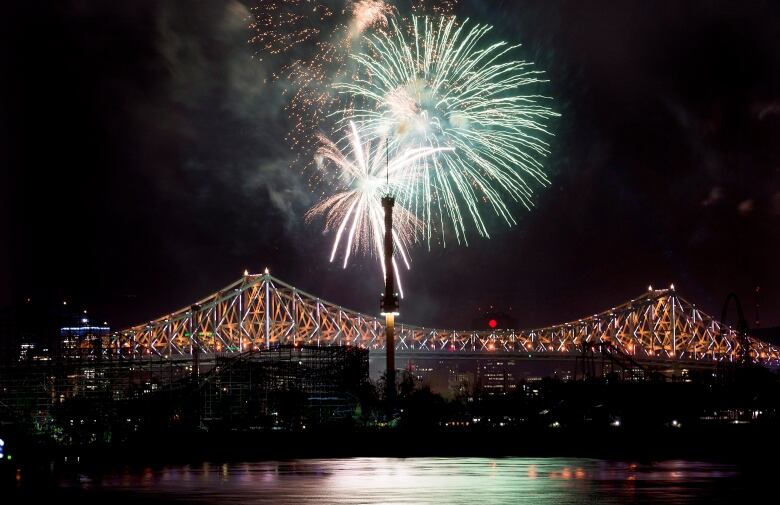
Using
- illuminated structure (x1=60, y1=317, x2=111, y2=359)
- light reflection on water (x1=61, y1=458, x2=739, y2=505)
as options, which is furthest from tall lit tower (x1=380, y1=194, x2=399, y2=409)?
light reflection on water (x1=61, y1=458, x2=739, y2=505)

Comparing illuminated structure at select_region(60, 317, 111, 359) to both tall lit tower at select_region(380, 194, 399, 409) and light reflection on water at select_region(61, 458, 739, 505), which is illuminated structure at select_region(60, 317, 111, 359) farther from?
light reflection on water at select_region(61, 458, 739, 505)

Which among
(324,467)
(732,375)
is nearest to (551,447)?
(324,467)

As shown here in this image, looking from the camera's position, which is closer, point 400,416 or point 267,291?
point 400,416

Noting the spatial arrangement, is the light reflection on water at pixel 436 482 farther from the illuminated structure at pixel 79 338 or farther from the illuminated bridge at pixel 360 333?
the illuminated bridge at pixel 360 333

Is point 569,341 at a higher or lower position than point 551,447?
higher

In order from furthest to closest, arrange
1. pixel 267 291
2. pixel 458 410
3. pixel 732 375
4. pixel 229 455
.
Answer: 1. pixel 267 291
2. pixel 732 375
3. pixel 458 410
4. pixel 229 455

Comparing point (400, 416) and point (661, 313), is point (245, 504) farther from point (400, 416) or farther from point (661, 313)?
point (661, 313)

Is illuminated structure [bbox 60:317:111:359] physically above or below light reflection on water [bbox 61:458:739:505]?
above

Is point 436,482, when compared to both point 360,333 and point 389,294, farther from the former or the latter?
point 360,333
